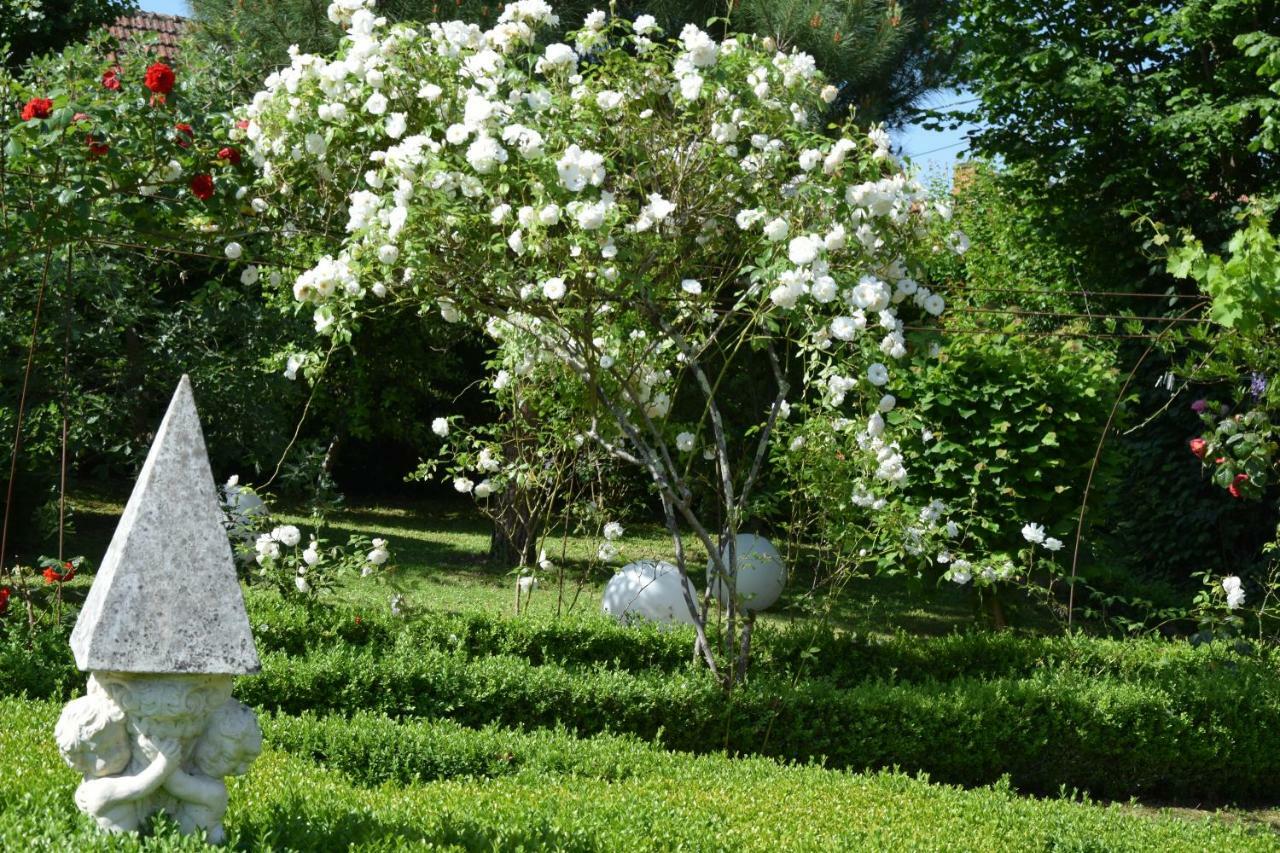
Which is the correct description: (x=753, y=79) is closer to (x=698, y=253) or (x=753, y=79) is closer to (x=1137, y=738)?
(x=698, y=253)

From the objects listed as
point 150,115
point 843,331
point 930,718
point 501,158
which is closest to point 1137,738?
point 930,718

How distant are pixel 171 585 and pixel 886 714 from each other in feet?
11.7

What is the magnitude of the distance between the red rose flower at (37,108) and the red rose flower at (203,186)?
0.58m

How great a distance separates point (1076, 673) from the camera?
602 centimetres

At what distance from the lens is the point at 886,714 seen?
547 cm

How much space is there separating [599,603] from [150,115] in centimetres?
478

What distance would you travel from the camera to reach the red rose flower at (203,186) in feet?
16.8

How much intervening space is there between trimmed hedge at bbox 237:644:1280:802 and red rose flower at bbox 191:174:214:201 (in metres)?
1.89

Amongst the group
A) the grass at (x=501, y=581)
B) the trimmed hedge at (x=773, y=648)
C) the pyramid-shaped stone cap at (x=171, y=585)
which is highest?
the pyramid-shaped stone cap at (x=171, y=585)

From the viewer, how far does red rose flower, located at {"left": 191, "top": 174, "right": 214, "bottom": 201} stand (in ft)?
16.8

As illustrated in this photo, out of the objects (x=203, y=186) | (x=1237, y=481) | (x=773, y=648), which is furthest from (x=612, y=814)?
(x=1237, y=481)

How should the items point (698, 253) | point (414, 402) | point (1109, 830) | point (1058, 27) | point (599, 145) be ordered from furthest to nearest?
point (414, 402)
point (1058, 27)
point (698, 253)
point (599, 145)
point (1109, 830)

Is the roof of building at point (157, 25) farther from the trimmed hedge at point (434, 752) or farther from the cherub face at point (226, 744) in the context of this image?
the cherub face at point (226, 744)

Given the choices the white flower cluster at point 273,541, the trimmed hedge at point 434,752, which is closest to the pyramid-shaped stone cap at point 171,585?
the trimmed hedge at point 434,752
